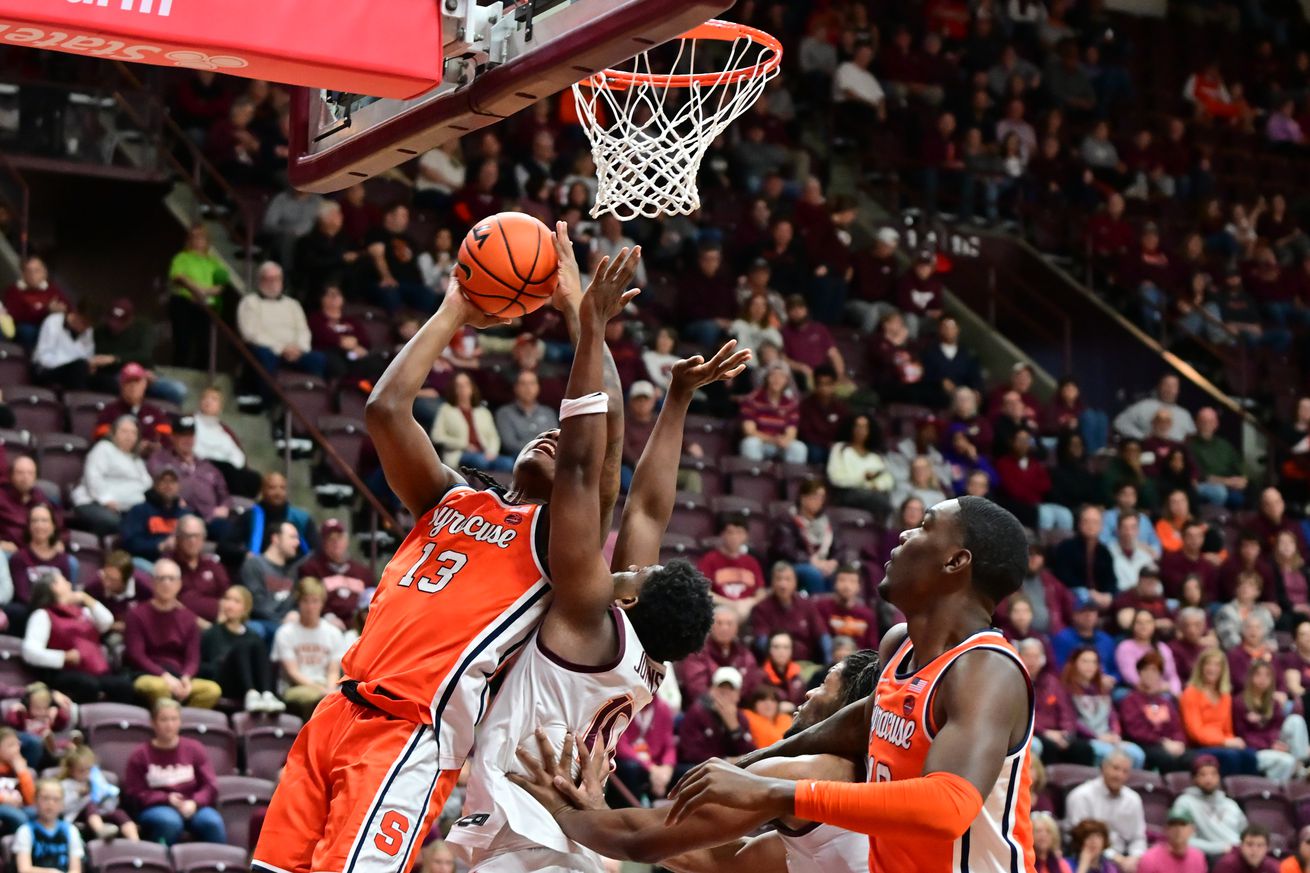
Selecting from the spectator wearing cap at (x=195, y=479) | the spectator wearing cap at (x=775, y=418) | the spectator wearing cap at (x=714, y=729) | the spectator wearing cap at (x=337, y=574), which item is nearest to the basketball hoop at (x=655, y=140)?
the spectator wearing cap at (x=714, y=729)

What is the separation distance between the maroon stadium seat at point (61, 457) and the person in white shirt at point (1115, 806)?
20.4 feet

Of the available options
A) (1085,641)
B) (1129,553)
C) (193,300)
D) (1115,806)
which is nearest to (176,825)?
(193,300)

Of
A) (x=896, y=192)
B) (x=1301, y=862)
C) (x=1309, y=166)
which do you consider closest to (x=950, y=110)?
(x=896, y=192)

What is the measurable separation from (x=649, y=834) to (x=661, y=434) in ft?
4.11

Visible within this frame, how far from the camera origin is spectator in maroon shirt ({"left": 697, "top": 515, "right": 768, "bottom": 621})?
488 inches

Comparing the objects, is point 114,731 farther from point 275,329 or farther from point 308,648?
point 275,329

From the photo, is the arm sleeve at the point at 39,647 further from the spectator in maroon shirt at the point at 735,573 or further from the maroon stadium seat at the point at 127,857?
the spectator in maroon shirt at the point at 735,573

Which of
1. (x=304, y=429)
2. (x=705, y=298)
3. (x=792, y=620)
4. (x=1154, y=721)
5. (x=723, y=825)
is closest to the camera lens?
(x=723, y=825)

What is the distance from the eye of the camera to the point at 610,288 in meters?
5.12

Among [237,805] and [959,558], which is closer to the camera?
[959,558]

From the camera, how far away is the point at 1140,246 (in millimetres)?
18844

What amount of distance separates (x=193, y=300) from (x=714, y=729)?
480 centimetres

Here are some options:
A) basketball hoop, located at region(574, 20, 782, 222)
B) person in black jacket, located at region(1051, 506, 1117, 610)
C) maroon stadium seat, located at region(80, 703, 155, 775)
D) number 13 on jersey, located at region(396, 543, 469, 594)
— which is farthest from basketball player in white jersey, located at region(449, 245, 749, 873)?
person in black jacket, located at region(1051, 506, 1117, 610)

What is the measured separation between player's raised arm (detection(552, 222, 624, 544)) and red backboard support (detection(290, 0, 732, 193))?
1.28 feet
